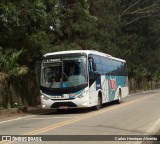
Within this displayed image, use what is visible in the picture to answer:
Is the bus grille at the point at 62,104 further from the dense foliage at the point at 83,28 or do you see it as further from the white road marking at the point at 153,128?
the white road marking at the point at 153,128

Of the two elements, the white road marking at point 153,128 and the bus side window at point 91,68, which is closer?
Answer: the white road marking at point 153,128

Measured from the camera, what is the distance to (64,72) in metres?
21.8

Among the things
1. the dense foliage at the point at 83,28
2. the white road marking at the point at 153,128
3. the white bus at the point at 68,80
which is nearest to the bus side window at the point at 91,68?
the white bus at the point at 68,80

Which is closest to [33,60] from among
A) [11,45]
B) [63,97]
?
[11,45]

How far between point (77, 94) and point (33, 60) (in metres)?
9.09

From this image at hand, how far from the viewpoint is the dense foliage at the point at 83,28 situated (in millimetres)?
23500

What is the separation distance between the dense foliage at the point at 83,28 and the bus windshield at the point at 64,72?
10.1ft

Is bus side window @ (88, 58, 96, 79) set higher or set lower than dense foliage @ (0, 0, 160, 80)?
lower

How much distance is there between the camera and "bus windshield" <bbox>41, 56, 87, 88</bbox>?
2173cm

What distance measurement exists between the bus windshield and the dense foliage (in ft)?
10.1

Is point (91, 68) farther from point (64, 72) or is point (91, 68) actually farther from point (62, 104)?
point (62, 104)

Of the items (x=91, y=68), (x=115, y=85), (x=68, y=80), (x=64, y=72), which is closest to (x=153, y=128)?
(x=68, y=80)

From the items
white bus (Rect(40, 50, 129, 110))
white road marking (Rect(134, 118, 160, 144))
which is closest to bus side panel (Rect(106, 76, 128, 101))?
white bus (Rect(40, 50, 129, 110))

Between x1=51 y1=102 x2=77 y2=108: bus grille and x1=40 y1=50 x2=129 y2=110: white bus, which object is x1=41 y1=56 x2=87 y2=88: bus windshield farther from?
x1=51 y1=102 x2=77 y2=108: bus grille
